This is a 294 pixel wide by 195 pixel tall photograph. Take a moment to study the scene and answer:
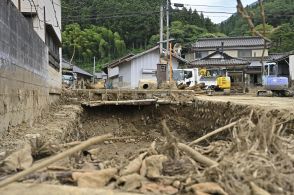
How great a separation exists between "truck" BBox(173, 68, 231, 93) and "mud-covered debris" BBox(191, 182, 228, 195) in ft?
98.4

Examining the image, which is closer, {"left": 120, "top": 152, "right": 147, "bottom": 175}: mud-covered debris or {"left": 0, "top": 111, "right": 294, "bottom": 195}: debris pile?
{"left": 0, "top": 111, "right": 294, "bottom": 195}: debris pile

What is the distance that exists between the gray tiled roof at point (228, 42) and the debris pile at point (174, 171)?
5112cm

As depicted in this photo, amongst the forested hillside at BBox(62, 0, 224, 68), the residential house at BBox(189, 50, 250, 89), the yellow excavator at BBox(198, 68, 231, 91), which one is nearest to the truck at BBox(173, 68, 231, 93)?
the yellow excavator at BBox(198, 68, 231, 91)

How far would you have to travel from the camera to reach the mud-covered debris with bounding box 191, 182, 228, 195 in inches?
136

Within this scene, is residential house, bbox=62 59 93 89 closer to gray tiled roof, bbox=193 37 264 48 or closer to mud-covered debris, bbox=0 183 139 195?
gray tiled roof, bbox=193 37 264 48

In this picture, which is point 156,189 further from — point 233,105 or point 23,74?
point 233,105

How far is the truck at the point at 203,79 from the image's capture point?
34312 mm

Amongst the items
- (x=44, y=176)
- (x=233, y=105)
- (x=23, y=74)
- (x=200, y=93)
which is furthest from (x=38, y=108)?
(x=200, y=93)

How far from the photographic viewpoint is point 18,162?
4.15 meters

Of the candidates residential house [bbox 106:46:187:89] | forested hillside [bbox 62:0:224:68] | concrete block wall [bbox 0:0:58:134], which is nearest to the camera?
concrete block wall [bbox 0:0:58:134]

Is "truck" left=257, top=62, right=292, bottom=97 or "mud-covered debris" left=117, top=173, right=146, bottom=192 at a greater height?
"truck" left=257, top=62, right=292, bottom=97

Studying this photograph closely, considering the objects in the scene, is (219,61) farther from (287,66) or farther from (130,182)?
(130,182)

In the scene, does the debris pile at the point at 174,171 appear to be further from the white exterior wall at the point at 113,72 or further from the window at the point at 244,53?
the window at the point at 244,53

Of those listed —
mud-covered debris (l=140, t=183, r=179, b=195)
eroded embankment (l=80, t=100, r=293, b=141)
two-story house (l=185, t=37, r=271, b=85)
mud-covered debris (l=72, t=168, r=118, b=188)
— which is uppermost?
two-story house (l=185, t=37, r=271, b=85)
